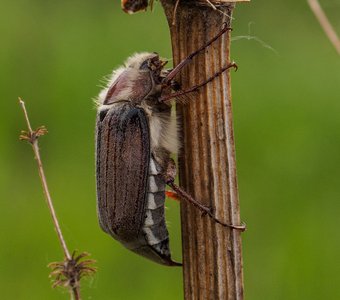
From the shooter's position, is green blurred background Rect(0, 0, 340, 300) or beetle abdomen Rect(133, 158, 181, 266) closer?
beetle abdomen Rect(133, 158, 181, 266)

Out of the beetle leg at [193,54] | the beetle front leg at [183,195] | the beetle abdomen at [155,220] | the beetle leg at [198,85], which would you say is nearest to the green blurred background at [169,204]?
the beetle abdomen at [155,220]

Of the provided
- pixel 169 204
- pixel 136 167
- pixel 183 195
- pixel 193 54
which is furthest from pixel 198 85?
pixel 169 204

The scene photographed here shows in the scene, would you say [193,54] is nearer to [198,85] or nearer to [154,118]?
[198,85]

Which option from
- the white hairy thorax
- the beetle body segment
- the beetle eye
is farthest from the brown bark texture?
the beetle eye

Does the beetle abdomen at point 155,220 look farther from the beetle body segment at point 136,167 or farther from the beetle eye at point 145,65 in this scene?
the beetle eye at point 145,65

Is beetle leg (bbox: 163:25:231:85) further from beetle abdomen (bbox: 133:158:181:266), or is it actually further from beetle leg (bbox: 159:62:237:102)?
beetle abdomen (bbox: 133:158:181:266)

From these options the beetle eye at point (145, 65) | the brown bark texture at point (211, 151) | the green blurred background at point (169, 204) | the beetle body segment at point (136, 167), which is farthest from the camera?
the green blurred background at point (169, 204)

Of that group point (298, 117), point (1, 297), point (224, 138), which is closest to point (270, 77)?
point (298, 117)
